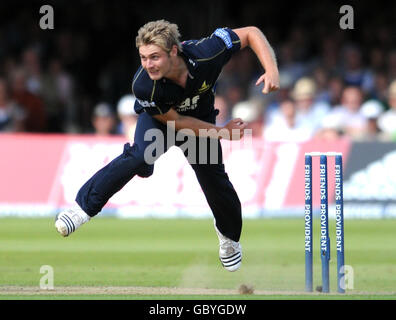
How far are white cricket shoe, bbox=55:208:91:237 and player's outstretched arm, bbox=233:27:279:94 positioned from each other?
5.18ft

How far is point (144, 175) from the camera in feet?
23.4

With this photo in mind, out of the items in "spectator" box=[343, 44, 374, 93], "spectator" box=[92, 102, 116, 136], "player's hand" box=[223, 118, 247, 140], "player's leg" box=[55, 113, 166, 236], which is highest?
"spectator" box=[343, 44, 374, 93]

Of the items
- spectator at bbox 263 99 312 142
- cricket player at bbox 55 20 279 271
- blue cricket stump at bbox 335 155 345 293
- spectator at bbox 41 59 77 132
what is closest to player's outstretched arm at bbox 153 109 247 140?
cricket player at bbox 55 20 279 271

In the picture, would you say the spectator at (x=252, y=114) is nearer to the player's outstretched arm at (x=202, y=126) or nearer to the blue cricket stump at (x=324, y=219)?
the player's outstretched arm at (x=202, y=126)

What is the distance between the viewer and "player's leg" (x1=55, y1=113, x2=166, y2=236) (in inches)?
277

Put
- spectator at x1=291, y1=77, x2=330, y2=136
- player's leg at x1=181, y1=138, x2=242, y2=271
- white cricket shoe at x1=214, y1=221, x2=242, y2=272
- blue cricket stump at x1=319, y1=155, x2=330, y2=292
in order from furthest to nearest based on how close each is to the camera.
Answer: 1. spectator at x1=291, y1=77, x2=330, y2=136
2. white cricket shoe at x1=214, y1=221, x2=242, y2=272
3. player's leg at x1=181, y1=138, x2=242, y2=271
4. blue cricket stump at x1=319, y1=155, x2=330, y2=292

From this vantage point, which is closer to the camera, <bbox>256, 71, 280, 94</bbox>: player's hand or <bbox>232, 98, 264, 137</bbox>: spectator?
<bbox>256, 71, 280, 94</bbox>: player's hand

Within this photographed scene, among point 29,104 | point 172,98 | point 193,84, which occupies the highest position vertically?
point 29,104

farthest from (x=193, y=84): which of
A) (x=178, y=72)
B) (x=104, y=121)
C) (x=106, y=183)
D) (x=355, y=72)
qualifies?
(x=355, y=72)

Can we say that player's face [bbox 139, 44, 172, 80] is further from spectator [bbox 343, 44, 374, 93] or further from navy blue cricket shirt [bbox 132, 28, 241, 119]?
spectator [bbox 343, 44, 374, 93]

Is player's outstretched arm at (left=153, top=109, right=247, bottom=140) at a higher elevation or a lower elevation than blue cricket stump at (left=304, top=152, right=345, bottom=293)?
higher

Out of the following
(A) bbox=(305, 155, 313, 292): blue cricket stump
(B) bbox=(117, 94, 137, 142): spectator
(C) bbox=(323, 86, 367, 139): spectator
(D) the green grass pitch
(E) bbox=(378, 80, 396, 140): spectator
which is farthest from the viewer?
(B) bbox=(117, 94, 137, 142): spectator

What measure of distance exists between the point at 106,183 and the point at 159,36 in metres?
1.12

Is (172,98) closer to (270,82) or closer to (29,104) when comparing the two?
(270,82)
